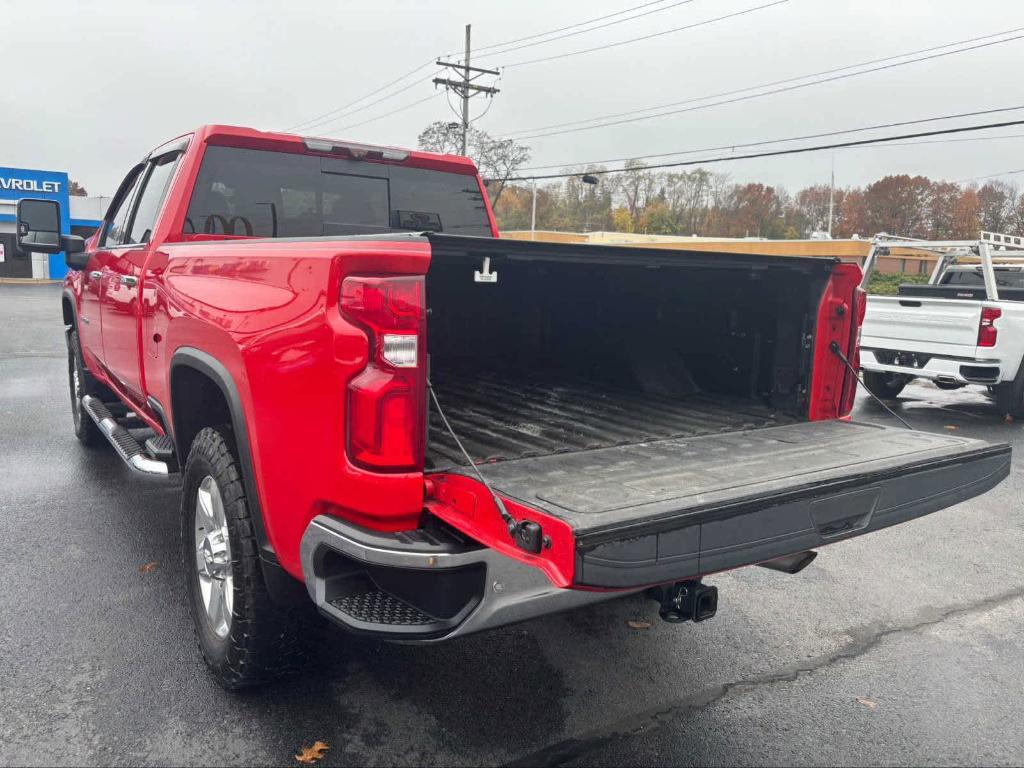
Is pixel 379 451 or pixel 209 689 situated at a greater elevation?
pixel 379 451

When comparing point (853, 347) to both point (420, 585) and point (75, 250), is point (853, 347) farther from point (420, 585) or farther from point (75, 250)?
point (75, 250)

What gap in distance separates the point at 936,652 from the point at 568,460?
207cm

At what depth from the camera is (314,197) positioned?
15.7 ft

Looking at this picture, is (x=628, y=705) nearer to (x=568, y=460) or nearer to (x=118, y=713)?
(x=568, y=460)

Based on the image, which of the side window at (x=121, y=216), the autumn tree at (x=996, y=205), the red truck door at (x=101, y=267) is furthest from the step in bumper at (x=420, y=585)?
the autumn tree at (x=996, y=205)

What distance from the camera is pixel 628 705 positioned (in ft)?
10.4

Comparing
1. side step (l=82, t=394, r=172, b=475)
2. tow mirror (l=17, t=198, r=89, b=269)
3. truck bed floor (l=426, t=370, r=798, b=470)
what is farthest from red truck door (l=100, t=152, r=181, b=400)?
truck bed floor (l=426, t=370, r=798, b=470)

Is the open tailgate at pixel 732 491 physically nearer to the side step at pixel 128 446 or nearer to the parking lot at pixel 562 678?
the parking lot at pixel 562 678

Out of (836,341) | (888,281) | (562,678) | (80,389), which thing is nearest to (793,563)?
(562,678)

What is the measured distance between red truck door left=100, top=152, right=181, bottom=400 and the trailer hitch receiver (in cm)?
296

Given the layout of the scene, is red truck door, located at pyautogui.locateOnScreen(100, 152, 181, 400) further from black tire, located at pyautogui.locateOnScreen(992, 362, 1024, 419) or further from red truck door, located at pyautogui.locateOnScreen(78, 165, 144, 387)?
black tire, located at pyautogui.locateOnScreen(992, 362, 1024, 419)

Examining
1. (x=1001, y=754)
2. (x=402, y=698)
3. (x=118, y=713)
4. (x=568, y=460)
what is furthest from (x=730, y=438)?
(x=118, y=713)

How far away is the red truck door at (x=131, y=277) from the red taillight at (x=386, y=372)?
2.33 m

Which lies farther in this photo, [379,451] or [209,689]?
[209,689]
